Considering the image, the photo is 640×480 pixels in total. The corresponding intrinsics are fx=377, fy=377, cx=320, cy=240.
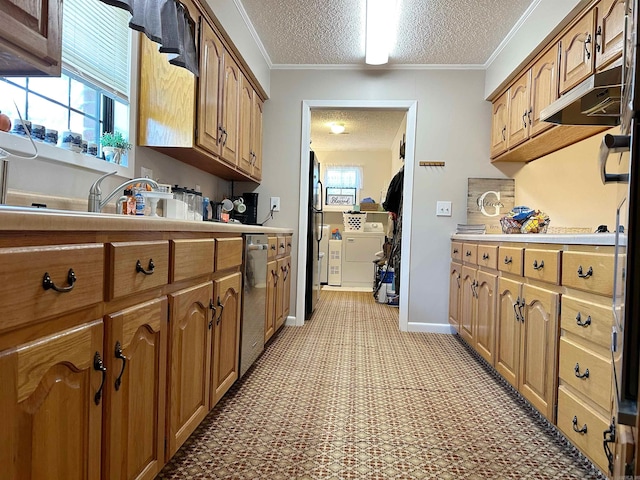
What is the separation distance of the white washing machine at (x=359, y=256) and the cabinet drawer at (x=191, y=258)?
4562mm

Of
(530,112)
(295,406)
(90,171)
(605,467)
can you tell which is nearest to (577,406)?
(605,467)

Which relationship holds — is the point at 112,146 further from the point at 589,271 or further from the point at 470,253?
the point at 470,253

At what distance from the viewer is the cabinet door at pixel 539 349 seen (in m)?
1.52

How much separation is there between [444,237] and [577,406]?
2110 mm

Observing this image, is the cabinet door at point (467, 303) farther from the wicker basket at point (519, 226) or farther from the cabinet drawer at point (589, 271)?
the cabinet drawer at point (589, 271)

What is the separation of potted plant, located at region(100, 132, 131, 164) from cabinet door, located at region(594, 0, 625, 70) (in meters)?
2.31

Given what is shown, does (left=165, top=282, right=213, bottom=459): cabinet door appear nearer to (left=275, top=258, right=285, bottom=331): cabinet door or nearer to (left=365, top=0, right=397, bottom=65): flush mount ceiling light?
(left=275, top=258, right=285, bottom=331): cabinet door

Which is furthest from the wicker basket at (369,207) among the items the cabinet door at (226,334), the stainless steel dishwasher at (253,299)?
the cabinet door at (226,334)

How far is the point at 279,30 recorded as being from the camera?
2.79 metres

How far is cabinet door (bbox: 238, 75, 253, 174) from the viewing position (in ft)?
9.14

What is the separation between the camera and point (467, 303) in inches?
108

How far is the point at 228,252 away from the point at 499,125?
2.52m

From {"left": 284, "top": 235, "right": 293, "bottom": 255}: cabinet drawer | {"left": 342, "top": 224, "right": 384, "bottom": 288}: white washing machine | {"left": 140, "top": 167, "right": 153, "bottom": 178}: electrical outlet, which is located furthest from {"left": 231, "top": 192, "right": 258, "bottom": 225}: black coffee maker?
{"left": 342, "top": 224, "right": 384, "bottom": 288}: white washing machine

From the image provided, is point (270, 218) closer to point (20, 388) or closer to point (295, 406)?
point (295, 406)
